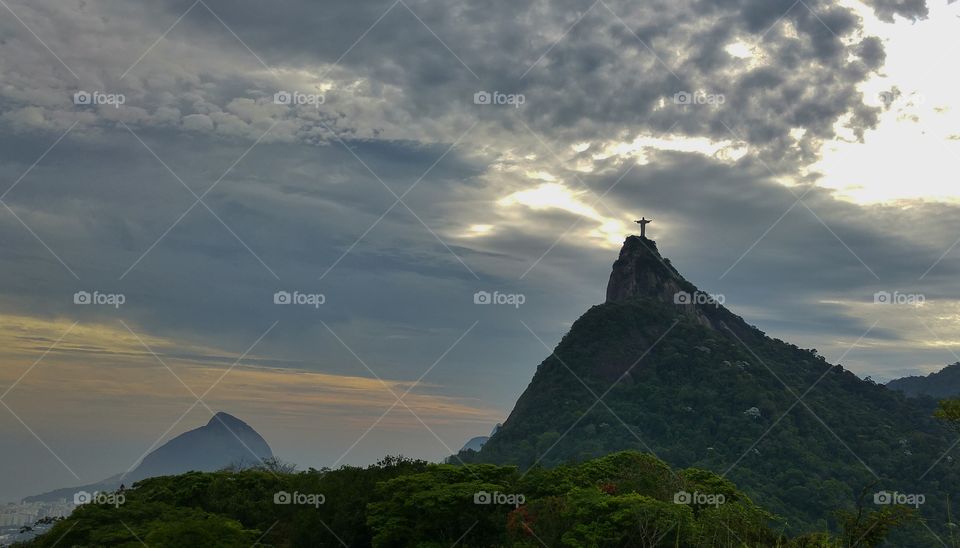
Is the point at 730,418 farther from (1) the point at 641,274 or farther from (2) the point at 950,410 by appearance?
(2) the point at 950,410

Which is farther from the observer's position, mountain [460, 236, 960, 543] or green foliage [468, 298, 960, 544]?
mountain [460, 236, 960, 543]

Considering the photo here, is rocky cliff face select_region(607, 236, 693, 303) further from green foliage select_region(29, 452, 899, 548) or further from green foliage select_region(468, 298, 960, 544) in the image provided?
green foliage select_region(29, 452, 899, 548)

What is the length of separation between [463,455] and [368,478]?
103070mm

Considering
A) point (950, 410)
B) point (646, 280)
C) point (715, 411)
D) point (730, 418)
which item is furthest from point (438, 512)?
point (646, 280)

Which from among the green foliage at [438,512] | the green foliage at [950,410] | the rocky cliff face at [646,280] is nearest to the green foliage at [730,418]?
the rocky cliff face at [646,280]

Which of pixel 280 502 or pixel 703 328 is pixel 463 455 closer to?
pixel 703 328

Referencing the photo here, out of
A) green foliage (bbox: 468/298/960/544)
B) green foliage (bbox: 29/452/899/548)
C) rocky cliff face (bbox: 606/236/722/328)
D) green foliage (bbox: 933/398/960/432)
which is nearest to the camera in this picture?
green foliage (bbox: 933/398/960/432)

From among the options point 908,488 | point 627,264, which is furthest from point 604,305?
point 908,488

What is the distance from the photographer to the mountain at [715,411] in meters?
109

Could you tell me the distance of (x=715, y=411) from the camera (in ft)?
438

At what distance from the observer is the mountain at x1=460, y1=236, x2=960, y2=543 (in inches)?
4277

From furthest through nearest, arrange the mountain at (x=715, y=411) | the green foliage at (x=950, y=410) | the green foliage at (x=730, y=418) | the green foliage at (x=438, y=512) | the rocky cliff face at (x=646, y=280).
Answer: the rocky cliff face at (x=646, y=280)
the mountain at (x=715, y=411)
the green foliage at (x=730, y=418)
the green foliage at (x=438, y=512)
the green foliage at (x=950, y=410)

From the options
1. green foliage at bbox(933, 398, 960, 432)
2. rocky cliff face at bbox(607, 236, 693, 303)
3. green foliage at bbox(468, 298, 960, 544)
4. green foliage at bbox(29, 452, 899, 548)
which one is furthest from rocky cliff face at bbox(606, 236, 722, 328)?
green foliage at bbox(933, 398, 960, 432)

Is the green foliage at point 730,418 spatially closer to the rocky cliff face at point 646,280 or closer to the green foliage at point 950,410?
the rocky cliff face at point 646,280
